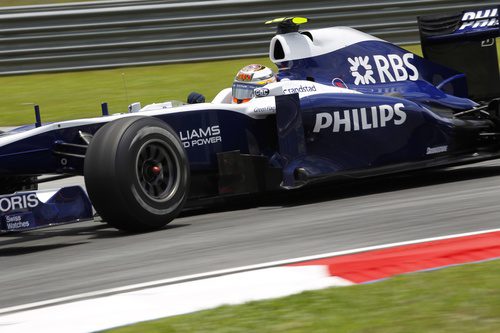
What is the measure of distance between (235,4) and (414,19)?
10.0ft

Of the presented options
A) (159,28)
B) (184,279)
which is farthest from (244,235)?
(159,28)

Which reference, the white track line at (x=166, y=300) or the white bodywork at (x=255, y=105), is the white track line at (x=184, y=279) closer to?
the white track line at (x=166, y=300)

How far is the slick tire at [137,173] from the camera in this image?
264 inches

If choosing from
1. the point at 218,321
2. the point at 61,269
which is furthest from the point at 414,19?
the point at 218,321

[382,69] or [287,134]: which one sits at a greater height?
[382,69]

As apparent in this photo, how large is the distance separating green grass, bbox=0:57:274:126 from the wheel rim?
6.65 metres

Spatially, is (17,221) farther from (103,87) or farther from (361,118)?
(103,87)

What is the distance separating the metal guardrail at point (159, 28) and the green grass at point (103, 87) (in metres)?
0.33

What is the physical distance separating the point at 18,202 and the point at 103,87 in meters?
8.81

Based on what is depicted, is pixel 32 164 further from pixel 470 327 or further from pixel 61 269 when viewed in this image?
pixel 470 327

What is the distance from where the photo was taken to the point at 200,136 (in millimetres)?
7871

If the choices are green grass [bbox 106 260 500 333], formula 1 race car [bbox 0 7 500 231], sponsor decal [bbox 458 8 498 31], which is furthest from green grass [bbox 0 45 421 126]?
green grass [bbox 106 260 500 333]

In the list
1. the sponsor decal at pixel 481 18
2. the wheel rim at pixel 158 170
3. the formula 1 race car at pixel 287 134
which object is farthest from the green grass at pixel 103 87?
the wheel rim at pixel 158 170

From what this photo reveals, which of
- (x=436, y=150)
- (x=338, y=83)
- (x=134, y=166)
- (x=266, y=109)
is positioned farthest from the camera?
(x=338, y=83)
